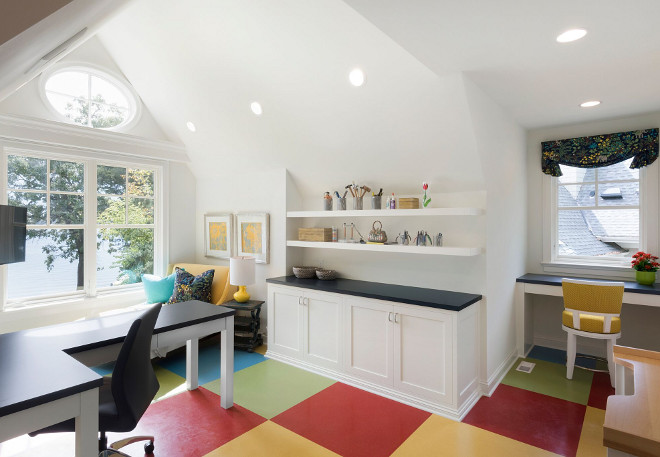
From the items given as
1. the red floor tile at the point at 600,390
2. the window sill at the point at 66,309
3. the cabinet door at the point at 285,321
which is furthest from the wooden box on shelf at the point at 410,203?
the window sill at the point at 66,309

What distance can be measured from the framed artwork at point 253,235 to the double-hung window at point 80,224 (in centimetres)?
119

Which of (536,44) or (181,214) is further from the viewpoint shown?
(181,214)

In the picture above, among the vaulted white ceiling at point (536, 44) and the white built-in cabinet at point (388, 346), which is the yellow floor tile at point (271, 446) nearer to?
the white built-in cabinet at point (388, 346)

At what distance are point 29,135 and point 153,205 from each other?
4.90 feet

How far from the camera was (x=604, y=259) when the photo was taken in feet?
Answer: 12.6

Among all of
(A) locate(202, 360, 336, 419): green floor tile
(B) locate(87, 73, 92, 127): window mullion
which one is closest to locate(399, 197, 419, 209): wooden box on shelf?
(A) locate(202, 360, 336, 419): green floor tile

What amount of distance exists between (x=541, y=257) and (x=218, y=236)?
3.84 meters

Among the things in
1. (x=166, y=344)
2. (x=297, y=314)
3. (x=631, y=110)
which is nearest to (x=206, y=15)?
(x=166, y=344)

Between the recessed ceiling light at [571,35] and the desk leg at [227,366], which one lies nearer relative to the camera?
the recessed ceiling light at [571,35]

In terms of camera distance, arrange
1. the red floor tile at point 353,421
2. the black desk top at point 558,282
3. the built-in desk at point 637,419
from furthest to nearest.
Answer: the black desk top at point 558,282 < the red floor tile at point 353,421 < the built-in desk at point 637,419

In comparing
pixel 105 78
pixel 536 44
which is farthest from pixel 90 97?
pixel 536 44

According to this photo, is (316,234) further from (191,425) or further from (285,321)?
(191,425)

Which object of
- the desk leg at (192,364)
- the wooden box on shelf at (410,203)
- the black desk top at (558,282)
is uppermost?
the wooden box on shelf at (410,203)

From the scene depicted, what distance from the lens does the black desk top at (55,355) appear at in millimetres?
1448
